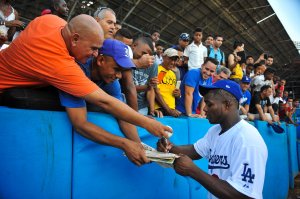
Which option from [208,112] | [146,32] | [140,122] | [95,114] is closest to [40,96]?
[95,114]

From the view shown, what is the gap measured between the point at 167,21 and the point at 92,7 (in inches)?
169

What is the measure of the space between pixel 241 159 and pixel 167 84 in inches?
90.5

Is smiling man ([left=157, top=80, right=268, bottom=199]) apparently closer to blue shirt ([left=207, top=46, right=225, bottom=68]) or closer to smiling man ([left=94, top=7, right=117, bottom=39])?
smiling man ([left=94, top=7, right=117, bottom=39])

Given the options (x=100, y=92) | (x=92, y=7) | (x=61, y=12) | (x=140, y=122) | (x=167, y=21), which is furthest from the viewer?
(x=167, y=21)

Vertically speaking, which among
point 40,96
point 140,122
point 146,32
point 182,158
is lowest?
point 182,158

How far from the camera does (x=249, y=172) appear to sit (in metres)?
1.79

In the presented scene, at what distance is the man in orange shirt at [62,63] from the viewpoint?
1.51 m

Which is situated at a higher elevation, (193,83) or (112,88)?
(193,83)

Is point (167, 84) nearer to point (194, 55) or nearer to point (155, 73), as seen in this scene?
point (155, 73)

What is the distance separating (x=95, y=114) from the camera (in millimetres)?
1807

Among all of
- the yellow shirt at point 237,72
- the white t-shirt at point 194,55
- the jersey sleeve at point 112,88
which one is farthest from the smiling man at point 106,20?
the yellow shirt at point 237,72

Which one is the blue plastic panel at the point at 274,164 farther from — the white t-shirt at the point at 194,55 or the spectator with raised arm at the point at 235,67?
the white t-shirt at the point at 194,55

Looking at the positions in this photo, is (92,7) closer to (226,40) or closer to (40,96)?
(226,40)

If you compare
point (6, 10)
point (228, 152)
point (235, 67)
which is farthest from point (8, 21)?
point (235, 67)
